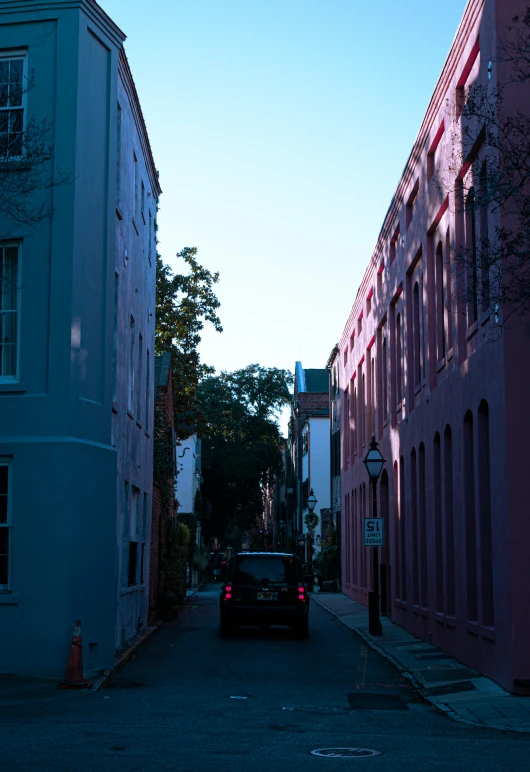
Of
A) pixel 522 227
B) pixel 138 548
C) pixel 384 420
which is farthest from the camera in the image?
pixel 384 420

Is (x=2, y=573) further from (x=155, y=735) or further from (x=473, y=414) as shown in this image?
(x=473, y=414)

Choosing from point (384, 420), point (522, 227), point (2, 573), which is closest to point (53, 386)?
point (2, 573)

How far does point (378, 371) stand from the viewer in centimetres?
3084

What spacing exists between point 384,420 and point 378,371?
1.64m

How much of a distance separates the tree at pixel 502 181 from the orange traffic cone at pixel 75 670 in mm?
6813

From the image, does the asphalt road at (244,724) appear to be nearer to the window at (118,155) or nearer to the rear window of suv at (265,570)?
the rear window of suv at (265,570)

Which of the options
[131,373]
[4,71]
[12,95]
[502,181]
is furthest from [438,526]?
[4,71]

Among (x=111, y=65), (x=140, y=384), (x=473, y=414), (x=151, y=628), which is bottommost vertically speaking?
(x=151, y=628)

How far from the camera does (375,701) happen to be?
42.7ft

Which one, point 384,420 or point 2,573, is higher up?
point 384,420

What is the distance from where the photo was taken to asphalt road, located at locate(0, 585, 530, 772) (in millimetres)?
8547

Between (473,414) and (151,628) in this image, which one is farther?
(151,628)

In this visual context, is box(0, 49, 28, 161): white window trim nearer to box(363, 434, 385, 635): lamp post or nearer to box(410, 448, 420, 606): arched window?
box(363, 434, 385, 635): lamp post

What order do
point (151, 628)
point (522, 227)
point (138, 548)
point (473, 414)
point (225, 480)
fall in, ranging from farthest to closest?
point (225, 480), point (151, 628), point (138, 548), point (473, 414), point (522, 227)
